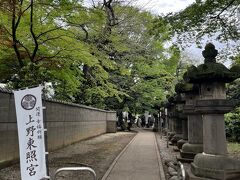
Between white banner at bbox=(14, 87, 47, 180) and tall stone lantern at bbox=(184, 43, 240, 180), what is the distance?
369cm

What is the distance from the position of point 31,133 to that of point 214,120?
404 centimetres

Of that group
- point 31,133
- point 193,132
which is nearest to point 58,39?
point 193,132

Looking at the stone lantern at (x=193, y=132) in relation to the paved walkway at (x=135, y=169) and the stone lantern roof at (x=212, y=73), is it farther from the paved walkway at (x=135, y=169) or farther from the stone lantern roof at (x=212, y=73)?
the stone lantern roof at (x=212, y=73)

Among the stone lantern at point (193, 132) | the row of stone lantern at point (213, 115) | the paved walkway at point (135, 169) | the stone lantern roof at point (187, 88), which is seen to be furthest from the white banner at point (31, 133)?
the stone lantern roof at point (187, 88)

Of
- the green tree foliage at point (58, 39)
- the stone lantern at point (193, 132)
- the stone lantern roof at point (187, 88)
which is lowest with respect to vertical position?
the stone lantern at point (193, 132)

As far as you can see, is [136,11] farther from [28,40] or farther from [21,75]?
[21,75]

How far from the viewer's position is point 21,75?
9641 millimetres

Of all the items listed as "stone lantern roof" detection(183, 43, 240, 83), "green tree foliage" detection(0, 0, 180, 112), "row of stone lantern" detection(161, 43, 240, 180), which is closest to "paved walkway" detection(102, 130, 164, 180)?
"row of stone lantern" detection(161, 43, 240, 180)

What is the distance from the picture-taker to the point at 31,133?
16.8 feet

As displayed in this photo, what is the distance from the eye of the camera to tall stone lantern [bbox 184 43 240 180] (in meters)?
6.97

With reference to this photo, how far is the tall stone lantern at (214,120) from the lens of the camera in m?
6.97

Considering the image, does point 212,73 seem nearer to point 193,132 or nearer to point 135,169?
point 193,132

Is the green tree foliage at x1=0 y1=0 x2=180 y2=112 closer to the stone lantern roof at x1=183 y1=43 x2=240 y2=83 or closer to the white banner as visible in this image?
the white banner

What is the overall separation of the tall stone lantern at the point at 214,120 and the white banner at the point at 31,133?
3694 millimetres
